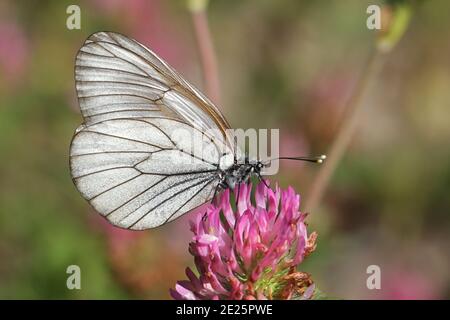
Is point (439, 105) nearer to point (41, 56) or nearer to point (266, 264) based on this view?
point (41, 56)

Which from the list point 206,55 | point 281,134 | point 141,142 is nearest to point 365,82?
point 206,55

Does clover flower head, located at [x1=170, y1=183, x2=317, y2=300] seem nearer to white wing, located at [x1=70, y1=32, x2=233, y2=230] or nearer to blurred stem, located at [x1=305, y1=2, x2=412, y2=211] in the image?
white wing, located at [x1=70, y1=32, x2=233, y2=230]

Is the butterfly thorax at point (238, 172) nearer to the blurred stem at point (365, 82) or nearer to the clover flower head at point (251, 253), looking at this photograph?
the clover flower head at point (251, 253)

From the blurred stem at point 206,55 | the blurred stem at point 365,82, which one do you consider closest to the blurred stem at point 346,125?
the blurred stem at point 365,82

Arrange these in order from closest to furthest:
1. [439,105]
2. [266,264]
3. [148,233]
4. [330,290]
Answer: [266,264] < [148,233] < [330,290] < [439,105]

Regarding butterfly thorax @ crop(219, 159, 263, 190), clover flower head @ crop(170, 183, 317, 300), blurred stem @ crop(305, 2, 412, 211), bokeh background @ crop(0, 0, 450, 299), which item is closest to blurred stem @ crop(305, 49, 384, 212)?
blurred stem @ crop(305, 2, 412, 211)

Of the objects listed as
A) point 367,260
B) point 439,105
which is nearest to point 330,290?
point 367,260

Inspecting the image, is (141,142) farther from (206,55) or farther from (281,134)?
(281,134)
